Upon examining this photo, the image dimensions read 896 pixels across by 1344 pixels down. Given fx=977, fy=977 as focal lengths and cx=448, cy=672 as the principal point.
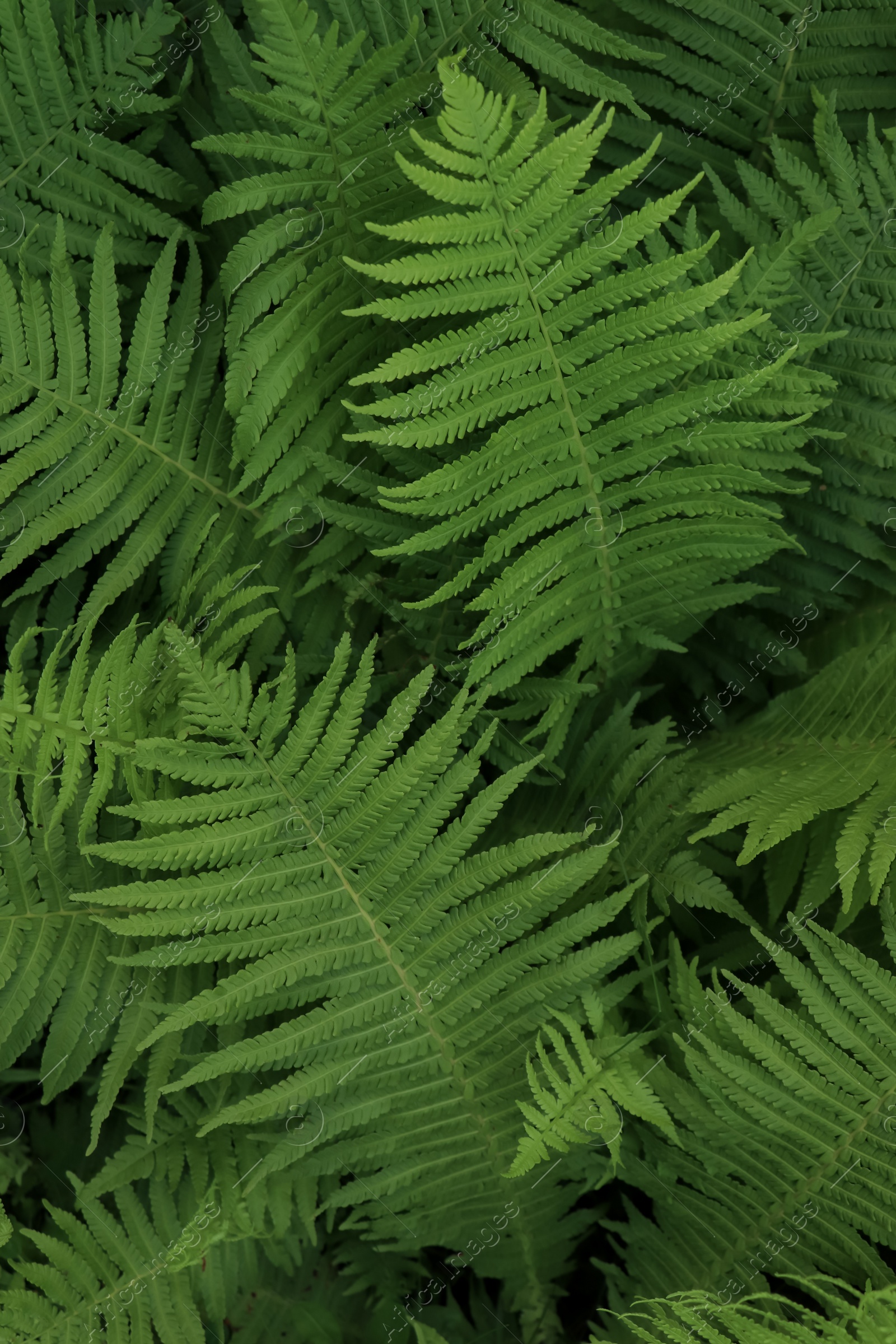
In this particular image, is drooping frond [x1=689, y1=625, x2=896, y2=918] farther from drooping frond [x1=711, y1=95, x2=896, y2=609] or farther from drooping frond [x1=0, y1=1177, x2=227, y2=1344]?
drooping frond [x1=0, y1=1177, x2=227, y2=1344]

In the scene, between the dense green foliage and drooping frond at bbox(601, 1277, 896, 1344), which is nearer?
drooping frond at bbox(601, 1277, 896, 1344)

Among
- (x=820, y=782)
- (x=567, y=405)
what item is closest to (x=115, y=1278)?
(x=820, y=782)

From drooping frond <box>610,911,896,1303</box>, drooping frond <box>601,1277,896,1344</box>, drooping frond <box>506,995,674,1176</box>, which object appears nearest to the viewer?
drooping frond <box>601,1277,896,1344</box>

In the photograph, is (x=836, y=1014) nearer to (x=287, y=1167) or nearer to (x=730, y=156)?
(x=287, y=1167)

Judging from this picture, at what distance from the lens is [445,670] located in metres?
1.33

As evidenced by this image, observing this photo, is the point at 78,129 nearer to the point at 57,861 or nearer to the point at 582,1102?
the point at 57,861

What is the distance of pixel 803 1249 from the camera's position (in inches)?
45.7

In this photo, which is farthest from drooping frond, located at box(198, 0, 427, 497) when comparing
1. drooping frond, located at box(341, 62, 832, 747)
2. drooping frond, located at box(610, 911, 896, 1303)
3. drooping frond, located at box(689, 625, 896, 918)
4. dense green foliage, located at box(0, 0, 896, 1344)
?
drooping frond, located at box(610, 911, 896, 1303)

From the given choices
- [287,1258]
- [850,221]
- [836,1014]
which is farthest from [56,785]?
[850,221]

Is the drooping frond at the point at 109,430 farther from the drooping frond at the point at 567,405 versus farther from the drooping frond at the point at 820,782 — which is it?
the drooping frond at the point at 820,782

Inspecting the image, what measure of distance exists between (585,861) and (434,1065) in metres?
0.31

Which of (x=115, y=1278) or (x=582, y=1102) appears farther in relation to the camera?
(x=115, y=1278)

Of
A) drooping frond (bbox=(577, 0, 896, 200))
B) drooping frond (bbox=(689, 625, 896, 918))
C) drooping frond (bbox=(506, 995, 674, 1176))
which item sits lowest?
drooping frond (bbox=(506, 995, 674, 1176))

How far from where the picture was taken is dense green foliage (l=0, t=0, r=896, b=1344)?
1079 mm
